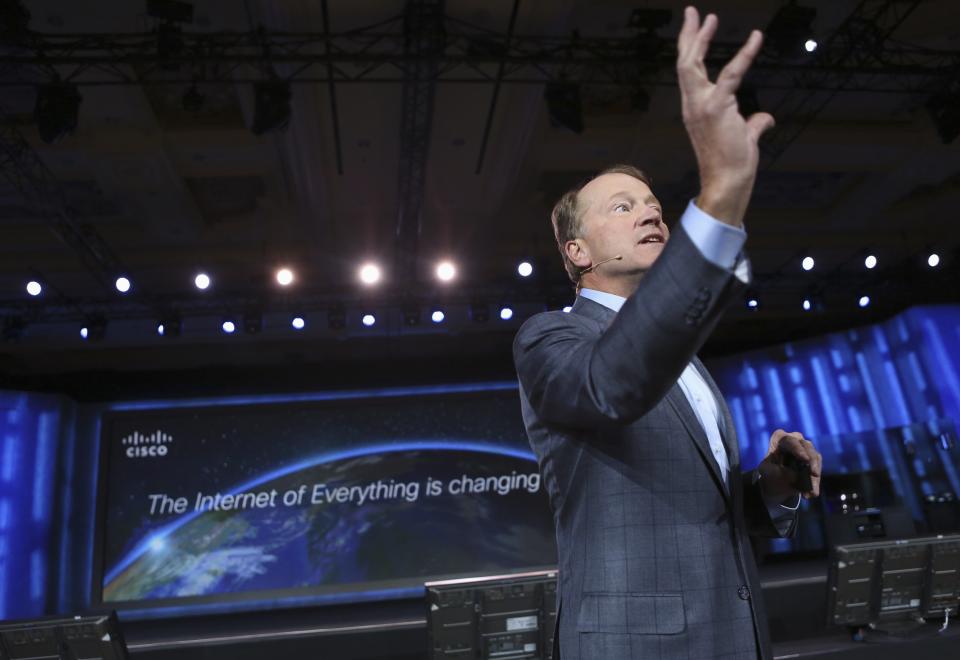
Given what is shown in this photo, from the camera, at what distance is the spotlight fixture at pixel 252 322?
8.82 m

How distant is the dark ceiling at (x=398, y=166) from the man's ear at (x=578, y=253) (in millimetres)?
4551

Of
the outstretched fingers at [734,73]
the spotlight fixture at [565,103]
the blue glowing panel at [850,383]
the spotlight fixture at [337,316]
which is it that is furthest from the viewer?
the spotlight fixture at [337,316]

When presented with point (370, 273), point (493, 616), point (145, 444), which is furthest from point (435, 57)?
point (145, 444)

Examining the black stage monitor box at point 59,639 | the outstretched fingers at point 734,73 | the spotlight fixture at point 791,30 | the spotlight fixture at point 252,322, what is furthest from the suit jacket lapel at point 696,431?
the spotlight fixture at point 252,322

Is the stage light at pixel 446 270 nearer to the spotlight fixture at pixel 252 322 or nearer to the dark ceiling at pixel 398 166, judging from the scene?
the dark ceiling at pixel 398 166

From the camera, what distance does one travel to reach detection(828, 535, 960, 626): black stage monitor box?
3119mm

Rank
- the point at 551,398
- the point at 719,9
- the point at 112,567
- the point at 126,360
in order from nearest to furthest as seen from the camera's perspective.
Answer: the point at 551,398 → the point at 719,9 → the point at 112,567 → the point at 126,360

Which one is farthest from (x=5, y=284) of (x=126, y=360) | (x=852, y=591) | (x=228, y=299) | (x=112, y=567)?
(x=852, y=591)

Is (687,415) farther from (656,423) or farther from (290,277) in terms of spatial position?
(290,277)

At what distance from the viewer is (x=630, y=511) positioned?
1030 millimetres

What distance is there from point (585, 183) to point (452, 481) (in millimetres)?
8026

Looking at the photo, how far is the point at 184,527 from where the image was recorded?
28.2 feet

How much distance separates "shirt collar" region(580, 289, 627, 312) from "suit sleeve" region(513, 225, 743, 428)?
28cm

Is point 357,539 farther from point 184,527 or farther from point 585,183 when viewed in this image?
point 585,183
